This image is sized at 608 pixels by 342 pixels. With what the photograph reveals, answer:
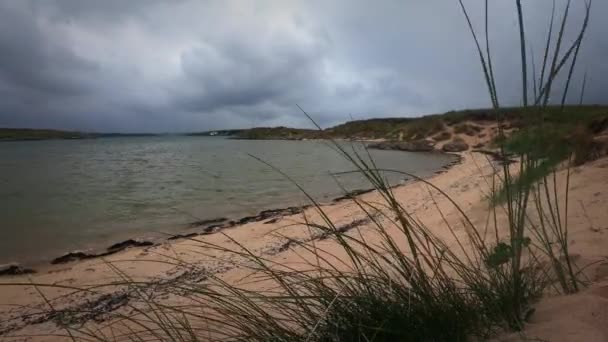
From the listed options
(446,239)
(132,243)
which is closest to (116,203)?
(132,243)

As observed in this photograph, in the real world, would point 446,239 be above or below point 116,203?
above

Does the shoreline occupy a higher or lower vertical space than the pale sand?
lower

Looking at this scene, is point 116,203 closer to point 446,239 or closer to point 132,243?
point 132,243

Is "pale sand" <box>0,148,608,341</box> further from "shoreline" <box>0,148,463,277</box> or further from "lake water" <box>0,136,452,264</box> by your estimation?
"lake water" <box>0,136,452,264</box>

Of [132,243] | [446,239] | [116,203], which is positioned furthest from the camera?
[116,203]

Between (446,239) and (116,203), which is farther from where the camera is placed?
(116,203)

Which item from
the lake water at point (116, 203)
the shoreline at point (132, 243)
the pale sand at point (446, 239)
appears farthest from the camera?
the lake water at point (116, 203)

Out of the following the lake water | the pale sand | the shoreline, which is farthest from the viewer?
the lake water

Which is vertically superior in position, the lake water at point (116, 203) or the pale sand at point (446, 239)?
the pale sand at point (446, 239)

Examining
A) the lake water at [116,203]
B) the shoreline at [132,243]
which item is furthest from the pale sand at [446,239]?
the lake water at [116,203]

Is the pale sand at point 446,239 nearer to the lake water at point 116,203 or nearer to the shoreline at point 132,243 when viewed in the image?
the shoreline at point 132,243

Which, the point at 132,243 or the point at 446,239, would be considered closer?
the point at 446,239

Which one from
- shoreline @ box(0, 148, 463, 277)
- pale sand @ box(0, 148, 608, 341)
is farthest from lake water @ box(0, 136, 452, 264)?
pale sand @ box(0, 148, 608, 341)

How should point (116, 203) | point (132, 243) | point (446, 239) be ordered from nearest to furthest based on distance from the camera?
point (446, 239)
point (132, 243)
point (116, 203)
